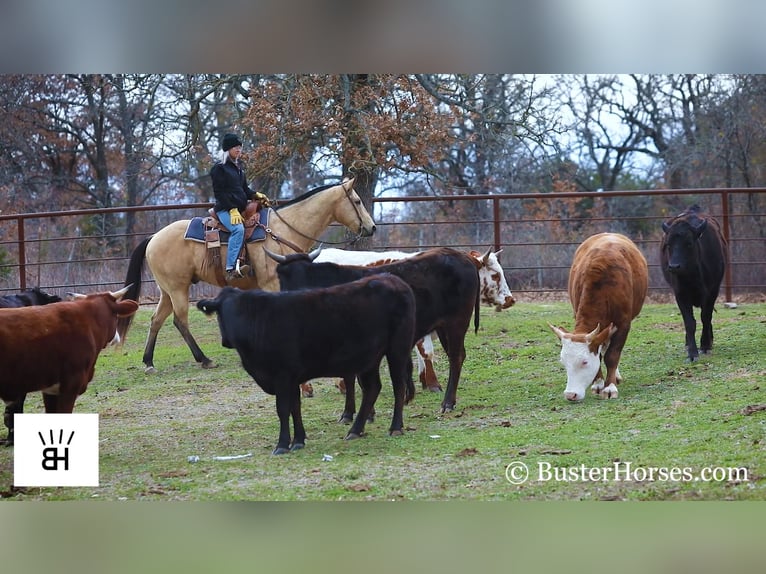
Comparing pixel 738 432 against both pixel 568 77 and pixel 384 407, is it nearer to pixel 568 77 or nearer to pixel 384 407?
pixel 384 407

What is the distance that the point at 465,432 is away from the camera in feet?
20.1

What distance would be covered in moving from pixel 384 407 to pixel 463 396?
684 millimetres

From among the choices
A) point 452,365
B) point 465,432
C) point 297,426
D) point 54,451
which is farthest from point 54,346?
point 452,365

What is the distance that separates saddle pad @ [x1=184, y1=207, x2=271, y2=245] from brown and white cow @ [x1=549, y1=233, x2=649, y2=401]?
2.59 meters

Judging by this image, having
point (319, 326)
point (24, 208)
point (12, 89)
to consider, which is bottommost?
point (319, 326)

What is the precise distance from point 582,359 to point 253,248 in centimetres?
304

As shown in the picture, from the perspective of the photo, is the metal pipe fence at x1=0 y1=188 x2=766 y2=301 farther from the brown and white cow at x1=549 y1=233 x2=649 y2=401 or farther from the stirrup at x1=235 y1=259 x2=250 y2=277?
the brown and white cow at x1=549 y1=233 x2=649 y2=401

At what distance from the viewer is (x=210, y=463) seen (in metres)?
5.69

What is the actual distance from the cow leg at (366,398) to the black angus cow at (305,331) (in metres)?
0.05

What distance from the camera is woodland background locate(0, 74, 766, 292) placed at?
350 inches

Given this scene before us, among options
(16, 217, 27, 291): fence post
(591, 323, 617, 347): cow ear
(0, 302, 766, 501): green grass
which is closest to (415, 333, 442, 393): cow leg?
(0, 302, 766, 501): green grass

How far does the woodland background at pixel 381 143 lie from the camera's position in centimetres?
889
